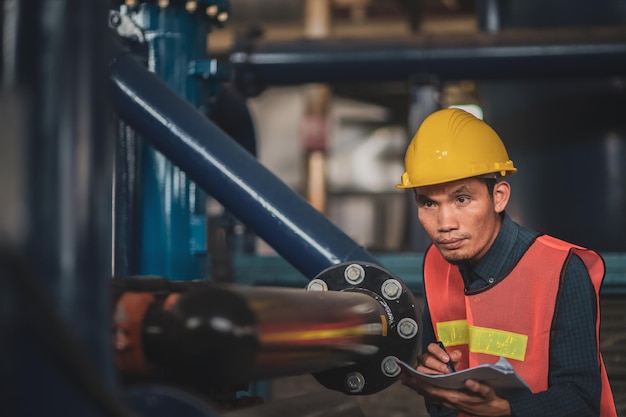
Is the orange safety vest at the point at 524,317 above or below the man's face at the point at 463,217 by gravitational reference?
below

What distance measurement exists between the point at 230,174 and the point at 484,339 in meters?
0.71

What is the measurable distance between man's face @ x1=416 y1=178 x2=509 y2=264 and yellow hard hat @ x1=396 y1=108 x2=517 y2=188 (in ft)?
0.09

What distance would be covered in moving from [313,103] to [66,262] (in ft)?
28.5

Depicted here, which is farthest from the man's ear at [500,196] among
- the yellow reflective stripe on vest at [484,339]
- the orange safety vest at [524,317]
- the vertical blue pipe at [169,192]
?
the vertical blue pipe at [169,192]

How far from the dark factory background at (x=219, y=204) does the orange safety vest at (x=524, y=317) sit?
220 mm

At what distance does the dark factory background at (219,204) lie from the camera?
87 centimetres

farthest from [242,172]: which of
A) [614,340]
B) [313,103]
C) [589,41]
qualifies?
[313,103]

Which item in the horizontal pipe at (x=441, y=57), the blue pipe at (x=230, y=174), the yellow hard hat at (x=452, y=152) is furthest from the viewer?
the horizontal pipe at (x=441, y=57)

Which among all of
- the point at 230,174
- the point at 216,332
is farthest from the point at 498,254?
the point at 216,332

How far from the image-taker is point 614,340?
3.17 m

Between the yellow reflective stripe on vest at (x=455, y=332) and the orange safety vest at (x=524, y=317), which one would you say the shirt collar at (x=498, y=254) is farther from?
the yellow reflective stripe on vest at (x=455, y=332)

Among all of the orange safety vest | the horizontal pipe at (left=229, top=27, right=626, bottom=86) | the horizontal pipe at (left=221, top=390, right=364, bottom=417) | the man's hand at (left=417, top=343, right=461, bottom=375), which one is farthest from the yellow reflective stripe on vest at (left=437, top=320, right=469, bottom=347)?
the horizontal pipe at (left=229, top=27, right=626, bottom=86)

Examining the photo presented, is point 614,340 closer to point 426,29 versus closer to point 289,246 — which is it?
point 289,246

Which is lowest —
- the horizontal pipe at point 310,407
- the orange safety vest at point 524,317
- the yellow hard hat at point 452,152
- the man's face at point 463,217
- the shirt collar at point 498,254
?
the horizontal pipe at point 310,407
